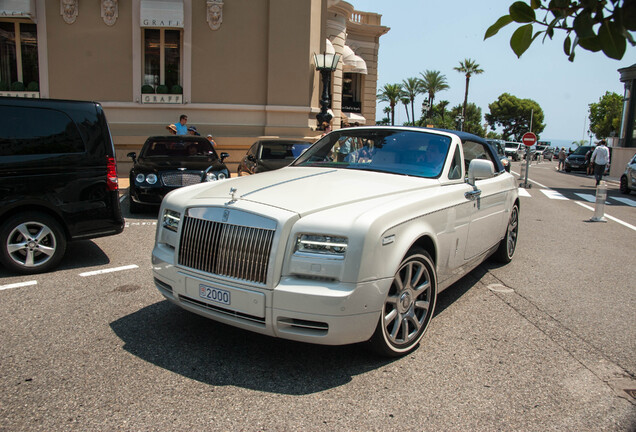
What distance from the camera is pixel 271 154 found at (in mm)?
11695

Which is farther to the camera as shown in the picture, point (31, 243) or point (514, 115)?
point (514, 115)

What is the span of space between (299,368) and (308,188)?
4.45 ft

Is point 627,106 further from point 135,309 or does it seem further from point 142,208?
point 135,309

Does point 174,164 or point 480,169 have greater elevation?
point 480,169

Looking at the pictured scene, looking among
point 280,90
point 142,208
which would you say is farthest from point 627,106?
point 142,208

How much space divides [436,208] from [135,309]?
2792 millimetres

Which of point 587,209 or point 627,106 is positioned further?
point 627,106

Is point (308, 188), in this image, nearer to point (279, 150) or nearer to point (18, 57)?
point (279, 150)

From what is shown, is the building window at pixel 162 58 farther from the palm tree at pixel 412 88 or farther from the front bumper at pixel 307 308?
the palm tree at pixel 412 88

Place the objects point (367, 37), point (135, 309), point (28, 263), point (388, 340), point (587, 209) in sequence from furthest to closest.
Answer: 1. point (367, 37)
2. point (587, 209)
3. point (28, 263)
4. point (135, 309)
5. point (388, 340)

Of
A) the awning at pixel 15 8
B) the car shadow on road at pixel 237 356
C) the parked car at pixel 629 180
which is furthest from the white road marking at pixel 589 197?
the awning at pixel 15 8

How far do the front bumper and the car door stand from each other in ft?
6.13

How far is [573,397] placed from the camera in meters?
3.38

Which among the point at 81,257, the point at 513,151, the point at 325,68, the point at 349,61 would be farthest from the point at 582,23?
the point at 513,151
